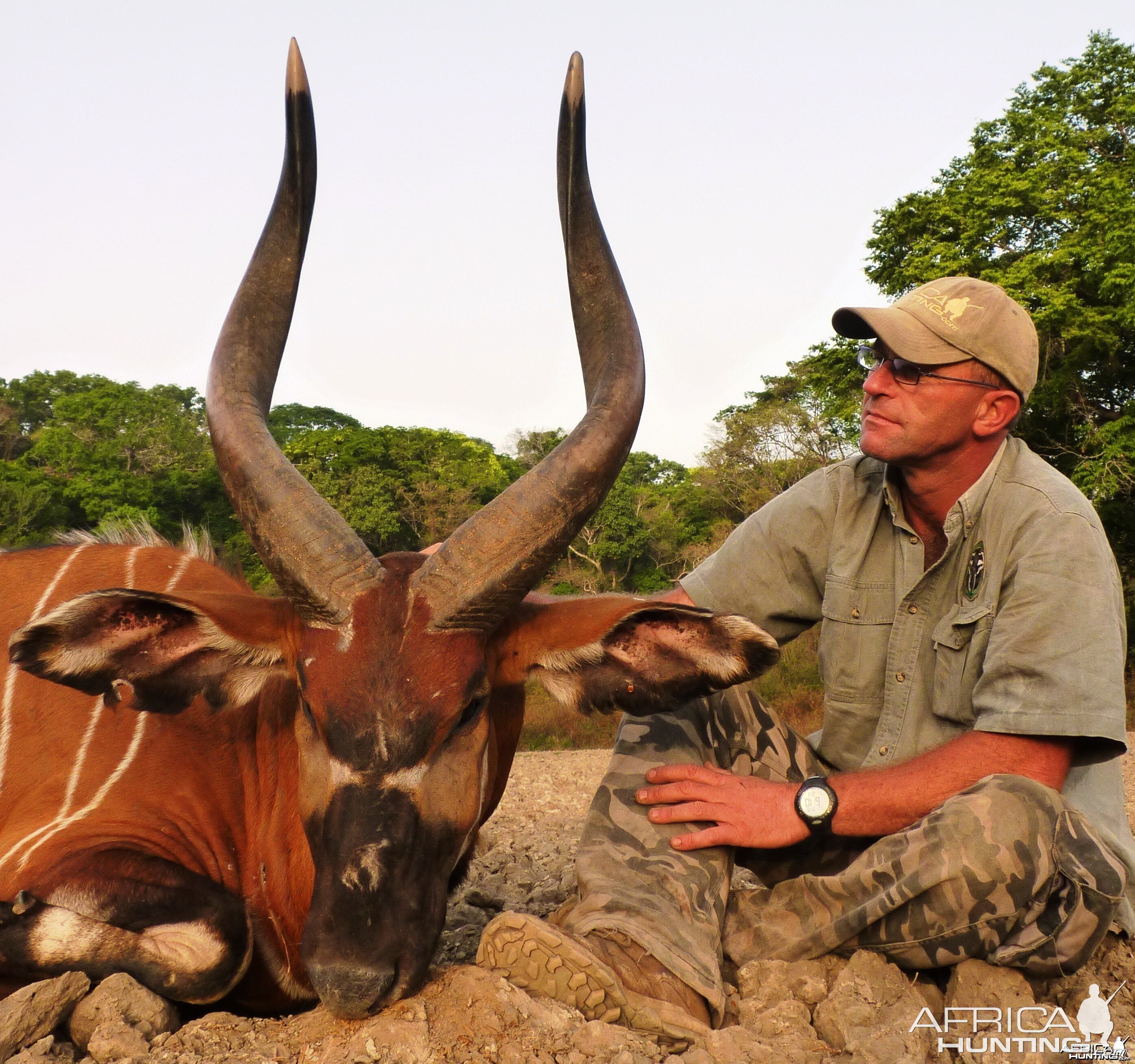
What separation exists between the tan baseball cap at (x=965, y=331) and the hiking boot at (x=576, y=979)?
2320mm

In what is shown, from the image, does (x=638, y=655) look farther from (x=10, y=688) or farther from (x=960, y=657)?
(x=10, y=688)

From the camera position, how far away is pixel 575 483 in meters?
3.22

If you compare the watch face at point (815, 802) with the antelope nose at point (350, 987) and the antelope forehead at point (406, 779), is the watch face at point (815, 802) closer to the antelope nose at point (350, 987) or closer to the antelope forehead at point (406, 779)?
the antelope forehead at point (406, 779)

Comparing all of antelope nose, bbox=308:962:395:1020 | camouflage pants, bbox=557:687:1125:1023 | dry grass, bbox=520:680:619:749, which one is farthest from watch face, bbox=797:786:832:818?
dry grass, bbox=520:680:619:749

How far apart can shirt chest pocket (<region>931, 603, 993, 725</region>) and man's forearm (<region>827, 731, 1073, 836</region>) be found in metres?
0.29

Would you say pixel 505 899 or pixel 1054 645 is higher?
pixel 1054 645

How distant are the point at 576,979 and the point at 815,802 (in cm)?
102

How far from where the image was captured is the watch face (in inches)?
128

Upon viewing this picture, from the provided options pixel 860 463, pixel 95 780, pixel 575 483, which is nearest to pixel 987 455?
pixel 860 463

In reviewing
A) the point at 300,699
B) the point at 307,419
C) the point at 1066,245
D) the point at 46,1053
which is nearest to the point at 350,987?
the point at 46,1053

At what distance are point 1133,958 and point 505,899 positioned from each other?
260cm

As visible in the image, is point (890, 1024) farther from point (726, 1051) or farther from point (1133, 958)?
point (1133, 958)

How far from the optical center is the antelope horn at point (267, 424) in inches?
120

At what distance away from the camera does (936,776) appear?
316 centimetres
